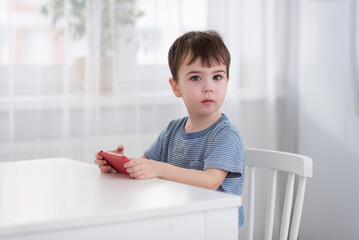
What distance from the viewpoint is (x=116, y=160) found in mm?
1143

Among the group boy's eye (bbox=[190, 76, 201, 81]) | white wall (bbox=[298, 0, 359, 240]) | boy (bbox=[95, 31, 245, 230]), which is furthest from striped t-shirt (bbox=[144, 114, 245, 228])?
white wall (bbox=[298, 0, 359, 240])

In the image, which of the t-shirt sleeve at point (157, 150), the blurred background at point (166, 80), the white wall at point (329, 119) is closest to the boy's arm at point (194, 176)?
the t-shirt sleeve at point (157, 150)

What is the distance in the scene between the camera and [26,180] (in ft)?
3.61

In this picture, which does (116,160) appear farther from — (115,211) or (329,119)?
(329,119)

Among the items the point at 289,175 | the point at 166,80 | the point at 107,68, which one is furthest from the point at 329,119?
the point at 289,175

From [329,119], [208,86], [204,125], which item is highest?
[208,86]

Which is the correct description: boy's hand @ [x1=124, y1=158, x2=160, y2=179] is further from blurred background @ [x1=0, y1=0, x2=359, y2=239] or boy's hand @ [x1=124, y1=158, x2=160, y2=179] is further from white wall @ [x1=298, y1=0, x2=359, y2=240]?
white wall @ [x1=298, y1=0, x2=359, y2=240]

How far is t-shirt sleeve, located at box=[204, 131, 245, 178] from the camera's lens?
1.22 m

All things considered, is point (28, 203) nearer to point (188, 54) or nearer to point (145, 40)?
point (188, 54)

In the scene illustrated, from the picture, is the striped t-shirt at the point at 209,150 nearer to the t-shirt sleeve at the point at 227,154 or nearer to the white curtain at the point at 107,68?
the t-shirt sleeve at the point at 227,154

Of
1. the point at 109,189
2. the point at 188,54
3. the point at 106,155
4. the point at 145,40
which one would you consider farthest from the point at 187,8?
the point at 109,189

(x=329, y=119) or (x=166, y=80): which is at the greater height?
(x=166, y=80)

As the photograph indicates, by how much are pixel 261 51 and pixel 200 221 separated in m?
2.04

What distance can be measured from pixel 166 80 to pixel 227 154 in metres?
1.28
